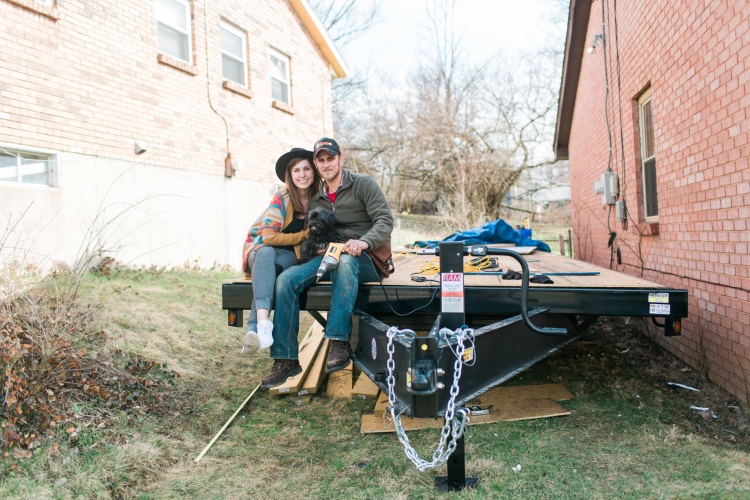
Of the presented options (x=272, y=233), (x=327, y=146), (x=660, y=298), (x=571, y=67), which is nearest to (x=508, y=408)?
(x=660, y=298)

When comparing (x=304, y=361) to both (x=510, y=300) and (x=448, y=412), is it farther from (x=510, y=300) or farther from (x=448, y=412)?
(x=448, y=412)

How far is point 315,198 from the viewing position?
390 cm

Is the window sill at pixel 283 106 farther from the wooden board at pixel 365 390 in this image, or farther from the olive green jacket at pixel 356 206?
the wooden board at pixel 365 390

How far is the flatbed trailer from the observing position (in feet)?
7.92

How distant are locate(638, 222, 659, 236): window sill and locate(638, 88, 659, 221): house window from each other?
168 mm

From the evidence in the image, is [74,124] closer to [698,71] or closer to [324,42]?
[698,71]

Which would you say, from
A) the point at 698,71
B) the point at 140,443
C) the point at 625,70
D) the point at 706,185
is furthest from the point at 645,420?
the point at 625,70

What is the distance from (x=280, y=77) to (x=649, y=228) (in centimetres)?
949

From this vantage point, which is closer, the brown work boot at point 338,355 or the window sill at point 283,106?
the brown work boot at point 338,355

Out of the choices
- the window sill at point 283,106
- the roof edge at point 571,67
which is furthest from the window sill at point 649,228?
the window sill at point 283,106

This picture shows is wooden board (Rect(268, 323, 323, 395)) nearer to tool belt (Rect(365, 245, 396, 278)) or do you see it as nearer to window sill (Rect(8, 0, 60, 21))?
tool belt (Rect(365, 245, 396, 278))

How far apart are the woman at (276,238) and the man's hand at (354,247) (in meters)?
0.55

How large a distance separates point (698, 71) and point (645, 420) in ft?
8.49

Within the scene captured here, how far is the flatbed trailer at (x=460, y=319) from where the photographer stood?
7.92ft
